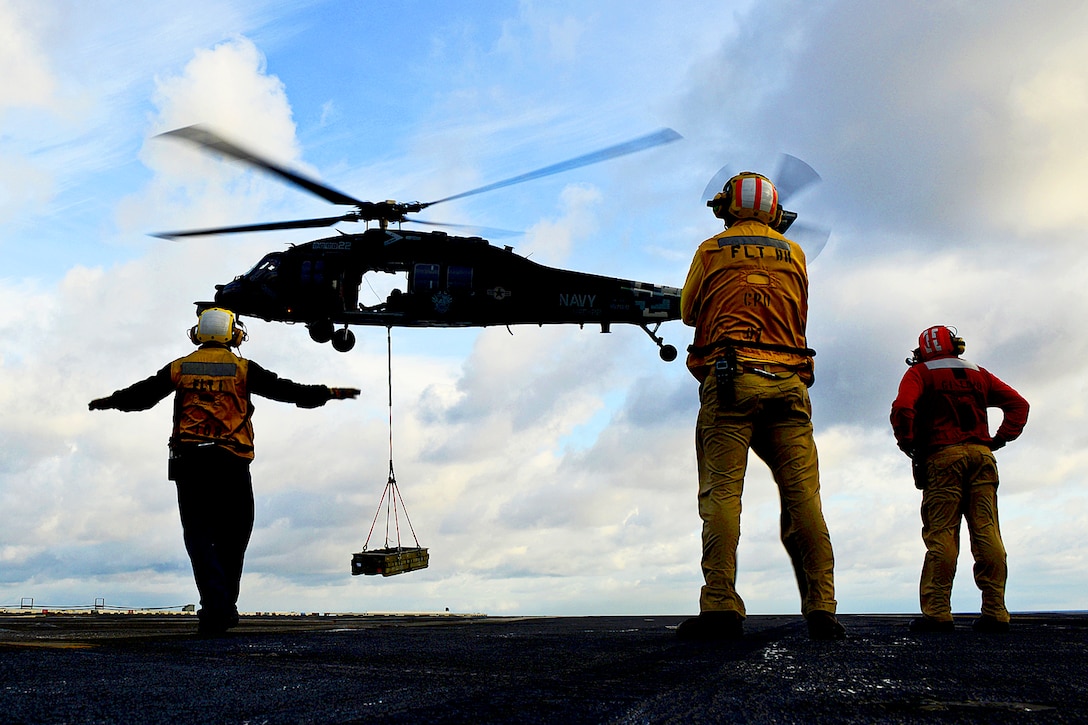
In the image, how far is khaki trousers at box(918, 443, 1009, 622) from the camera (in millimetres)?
6328

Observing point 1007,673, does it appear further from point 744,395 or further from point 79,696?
point 79,696

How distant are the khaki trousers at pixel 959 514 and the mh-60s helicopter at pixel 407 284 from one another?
1171cm

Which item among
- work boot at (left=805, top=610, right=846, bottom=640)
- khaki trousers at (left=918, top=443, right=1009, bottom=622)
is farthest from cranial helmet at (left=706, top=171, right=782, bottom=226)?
khaki trousers at (left=918, top=443, right=1009, bottom=622)

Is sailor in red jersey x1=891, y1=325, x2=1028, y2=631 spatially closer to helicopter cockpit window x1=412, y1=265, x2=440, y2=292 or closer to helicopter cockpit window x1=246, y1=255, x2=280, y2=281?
helicopter cockpit window x1=412, y1=265, x2=440, y2=292

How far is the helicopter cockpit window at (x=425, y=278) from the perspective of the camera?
17641 mm

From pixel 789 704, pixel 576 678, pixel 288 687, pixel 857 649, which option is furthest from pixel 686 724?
pixel 857 649

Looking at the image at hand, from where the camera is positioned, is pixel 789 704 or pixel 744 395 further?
pixel 744 395

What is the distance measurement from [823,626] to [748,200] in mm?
2147

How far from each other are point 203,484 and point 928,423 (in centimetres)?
487

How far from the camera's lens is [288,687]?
2.30 meters

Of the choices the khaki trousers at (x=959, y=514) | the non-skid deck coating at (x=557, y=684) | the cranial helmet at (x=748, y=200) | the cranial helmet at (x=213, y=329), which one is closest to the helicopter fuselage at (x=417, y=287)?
the cranial helmet at (x=213, y=329)

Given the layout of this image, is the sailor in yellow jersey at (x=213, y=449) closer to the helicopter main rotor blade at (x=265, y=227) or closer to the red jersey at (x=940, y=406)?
the red jersey at (x=940, y=406)

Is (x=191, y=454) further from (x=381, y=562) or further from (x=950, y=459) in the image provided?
(x=950, y=459)

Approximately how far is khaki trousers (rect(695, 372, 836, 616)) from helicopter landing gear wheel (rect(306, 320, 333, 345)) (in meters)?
13.8
